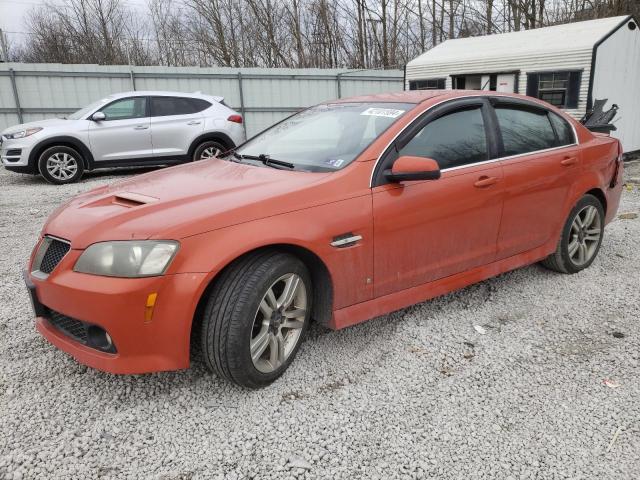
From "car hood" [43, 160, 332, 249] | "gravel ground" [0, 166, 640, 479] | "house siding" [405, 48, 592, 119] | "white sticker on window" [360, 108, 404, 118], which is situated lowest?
"gravel ground" [0, 166, 640, 479]

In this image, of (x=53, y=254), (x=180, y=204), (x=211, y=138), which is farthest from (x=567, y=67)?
(x=53, y=254)

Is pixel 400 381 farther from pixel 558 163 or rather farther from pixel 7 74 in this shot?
pixel 7 74

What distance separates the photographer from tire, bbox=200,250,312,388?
7.94 feet

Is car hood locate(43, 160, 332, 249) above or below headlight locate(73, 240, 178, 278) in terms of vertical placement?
above

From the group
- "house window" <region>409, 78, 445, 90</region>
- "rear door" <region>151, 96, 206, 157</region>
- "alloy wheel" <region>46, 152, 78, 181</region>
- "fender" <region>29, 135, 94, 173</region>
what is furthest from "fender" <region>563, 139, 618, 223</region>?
"house window" <region>409, 78, 445, 90</region>

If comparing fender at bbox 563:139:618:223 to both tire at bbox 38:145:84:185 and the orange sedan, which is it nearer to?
the orange sedan

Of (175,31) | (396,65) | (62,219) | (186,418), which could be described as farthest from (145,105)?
(175,31)

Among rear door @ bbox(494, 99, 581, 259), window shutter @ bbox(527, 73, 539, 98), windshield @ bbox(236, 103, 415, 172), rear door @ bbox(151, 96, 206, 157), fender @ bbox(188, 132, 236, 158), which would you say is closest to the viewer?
windshield @ bbox(236, 103, 415, 172)

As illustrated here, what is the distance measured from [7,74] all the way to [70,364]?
12975mm

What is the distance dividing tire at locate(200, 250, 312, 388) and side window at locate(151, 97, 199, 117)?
8.23 metres

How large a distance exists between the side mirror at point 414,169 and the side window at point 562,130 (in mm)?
1746

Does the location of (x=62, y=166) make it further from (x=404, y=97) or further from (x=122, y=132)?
(x=404, y=97)

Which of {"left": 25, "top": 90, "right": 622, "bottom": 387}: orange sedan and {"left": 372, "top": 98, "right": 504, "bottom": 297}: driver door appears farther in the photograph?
{"left": 372, "top": 98, "right": 504, "bottom": 297}: driver door

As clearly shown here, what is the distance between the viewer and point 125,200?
2727mm
